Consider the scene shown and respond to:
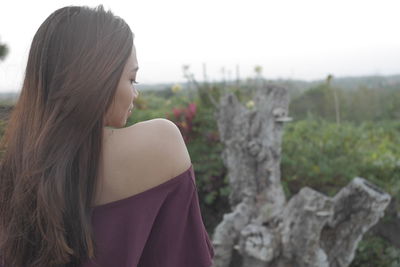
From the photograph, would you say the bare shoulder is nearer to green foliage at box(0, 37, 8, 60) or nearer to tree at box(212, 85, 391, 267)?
tree at box(212, 85, 391, 267)

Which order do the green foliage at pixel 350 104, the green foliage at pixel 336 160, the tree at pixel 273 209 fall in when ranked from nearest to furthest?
1. the tree at pixel 273 209
2. the green foliage at pixel 336 160
3. the green foliage at pixel 350 104

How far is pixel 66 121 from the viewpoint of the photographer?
1.14 m

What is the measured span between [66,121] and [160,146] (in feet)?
0.88

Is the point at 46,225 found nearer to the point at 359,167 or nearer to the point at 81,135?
the point at 81,135

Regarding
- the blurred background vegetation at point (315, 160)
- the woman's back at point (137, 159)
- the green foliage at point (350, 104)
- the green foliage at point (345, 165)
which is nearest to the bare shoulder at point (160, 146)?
the woman's back at point (137, 159)

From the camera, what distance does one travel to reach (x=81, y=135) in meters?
1.14

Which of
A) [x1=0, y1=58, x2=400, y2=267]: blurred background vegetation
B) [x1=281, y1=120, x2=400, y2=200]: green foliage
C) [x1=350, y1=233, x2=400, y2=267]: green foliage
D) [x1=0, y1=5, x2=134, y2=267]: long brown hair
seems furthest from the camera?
[x1=281, y1=120, x2=400, y2=200]: green foliage

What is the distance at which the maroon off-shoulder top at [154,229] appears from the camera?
122 cm

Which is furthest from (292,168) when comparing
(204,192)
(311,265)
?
(311,265)

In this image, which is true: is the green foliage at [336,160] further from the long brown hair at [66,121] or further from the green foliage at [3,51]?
the long brown hair at [66,121]

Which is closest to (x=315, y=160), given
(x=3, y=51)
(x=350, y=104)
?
(x=3, y=51)

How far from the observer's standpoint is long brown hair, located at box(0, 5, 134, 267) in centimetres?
113

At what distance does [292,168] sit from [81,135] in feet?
11.3

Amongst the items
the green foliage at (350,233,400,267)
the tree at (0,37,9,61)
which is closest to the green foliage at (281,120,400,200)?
the green foliage at (350,233,400,267)
